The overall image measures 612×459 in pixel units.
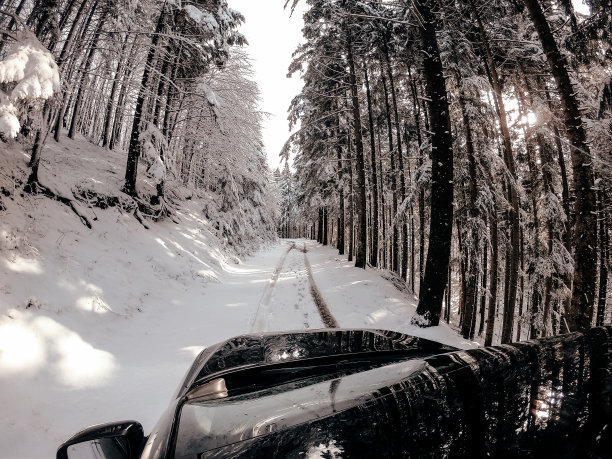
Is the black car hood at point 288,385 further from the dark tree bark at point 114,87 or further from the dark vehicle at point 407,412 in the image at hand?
the dark tree bark at point 114,87

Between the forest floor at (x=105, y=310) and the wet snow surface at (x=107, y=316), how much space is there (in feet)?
0.07

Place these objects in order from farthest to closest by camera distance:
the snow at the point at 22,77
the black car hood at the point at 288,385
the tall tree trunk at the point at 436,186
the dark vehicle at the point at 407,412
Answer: the tall tree trunk at the point at 436,186, the snow at the point at 22,77, the black car hood at the point at 288,385, the dark vehicle at the point at 407,412

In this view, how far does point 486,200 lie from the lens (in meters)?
10.5

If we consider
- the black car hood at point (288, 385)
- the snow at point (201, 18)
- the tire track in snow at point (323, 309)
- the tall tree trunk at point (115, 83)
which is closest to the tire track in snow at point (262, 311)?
the tire track in snow at point (323, 309)

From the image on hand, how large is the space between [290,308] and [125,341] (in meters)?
4.53

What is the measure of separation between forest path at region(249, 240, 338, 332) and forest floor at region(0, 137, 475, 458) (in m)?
0.05

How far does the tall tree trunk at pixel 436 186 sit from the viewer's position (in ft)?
25.5

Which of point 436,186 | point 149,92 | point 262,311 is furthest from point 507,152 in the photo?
point 149,92

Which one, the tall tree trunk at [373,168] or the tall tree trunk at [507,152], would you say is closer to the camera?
the tall tree trunk at [507,152]

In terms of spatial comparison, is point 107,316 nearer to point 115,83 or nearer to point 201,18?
point 115,83

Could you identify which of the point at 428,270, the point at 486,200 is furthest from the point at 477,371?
the point at 486,200

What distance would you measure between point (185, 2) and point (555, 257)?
1954 cm

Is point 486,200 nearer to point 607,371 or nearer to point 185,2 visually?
point 607,371

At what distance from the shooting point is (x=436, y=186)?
7902mm
